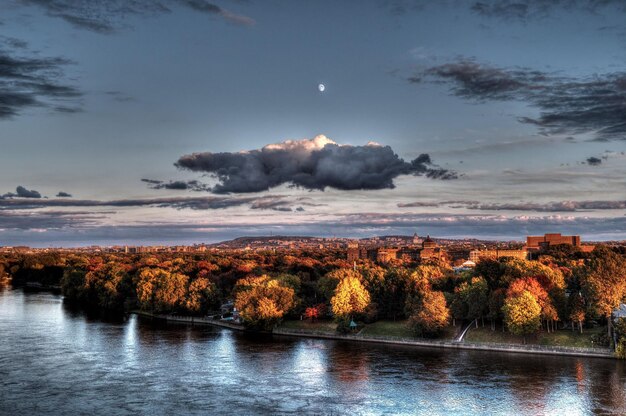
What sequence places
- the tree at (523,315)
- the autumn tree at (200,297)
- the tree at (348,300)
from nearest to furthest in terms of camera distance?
the tree at (523,315) → the tree at (348,300) → the autumn tree at (200,297)

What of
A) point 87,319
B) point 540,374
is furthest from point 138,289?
point 540,374

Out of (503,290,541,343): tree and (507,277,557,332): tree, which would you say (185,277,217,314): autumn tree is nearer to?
(507,277,557,332): tree

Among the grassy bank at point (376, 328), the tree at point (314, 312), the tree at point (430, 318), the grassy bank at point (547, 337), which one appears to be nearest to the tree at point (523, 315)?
the grassy bank at point (547, 337)

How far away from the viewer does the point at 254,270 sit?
122562mm

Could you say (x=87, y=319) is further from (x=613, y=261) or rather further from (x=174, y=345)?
(x=613, y=261)

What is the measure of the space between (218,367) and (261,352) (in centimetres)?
830

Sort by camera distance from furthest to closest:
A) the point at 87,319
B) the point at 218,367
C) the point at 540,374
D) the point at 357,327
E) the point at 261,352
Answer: the point at 87,319
the point at 357,327
the point at 261,352
the point at 218,367
the point at 540,374

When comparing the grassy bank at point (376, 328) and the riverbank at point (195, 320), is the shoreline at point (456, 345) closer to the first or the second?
the riverbank at point (195, 320)

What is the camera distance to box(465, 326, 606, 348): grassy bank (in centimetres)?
6347

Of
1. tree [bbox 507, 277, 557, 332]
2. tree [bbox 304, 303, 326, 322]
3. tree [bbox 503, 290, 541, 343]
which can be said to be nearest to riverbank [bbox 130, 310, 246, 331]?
tree [bbox 304, 303, 326, 322]

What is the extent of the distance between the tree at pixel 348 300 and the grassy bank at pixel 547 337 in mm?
13144

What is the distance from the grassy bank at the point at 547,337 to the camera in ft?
208

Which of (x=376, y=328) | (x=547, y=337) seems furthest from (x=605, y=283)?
(x=376, y=328)

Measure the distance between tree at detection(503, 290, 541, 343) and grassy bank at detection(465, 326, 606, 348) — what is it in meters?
1.16
